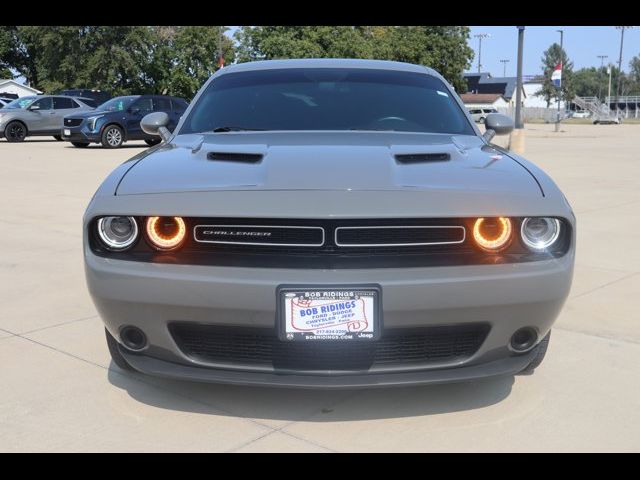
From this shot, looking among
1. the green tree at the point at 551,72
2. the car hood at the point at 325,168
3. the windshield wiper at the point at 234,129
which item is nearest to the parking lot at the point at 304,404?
the car hood at the point at 325,168

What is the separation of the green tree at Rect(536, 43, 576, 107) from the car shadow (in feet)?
241

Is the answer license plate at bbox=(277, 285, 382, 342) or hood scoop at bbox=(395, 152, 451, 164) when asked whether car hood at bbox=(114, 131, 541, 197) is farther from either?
license plate at bbox=(277, 285, 382, 342)

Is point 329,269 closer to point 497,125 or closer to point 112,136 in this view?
point 497,125

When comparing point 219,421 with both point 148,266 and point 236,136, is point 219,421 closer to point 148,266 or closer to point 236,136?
point 148,266

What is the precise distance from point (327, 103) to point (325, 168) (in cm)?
133

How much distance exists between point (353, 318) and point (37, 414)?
1.38 metres

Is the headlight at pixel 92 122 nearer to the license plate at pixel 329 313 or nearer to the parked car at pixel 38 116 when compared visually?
the parked car at pixel 38 116

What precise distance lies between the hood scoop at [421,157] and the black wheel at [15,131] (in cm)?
2148

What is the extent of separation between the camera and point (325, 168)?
9.25 feet

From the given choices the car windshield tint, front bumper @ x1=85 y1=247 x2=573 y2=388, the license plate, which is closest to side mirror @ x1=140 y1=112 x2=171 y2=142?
the car windshield tint

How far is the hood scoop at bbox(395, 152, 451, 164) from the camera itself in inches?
118

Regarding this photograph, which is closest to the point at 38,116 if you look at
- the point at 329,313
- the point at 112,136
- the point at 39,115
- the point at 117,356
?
the point at 39,115

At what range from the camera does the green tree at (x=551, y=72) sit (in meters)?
102

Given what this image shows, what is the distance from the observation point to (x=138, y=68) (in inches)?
2021
